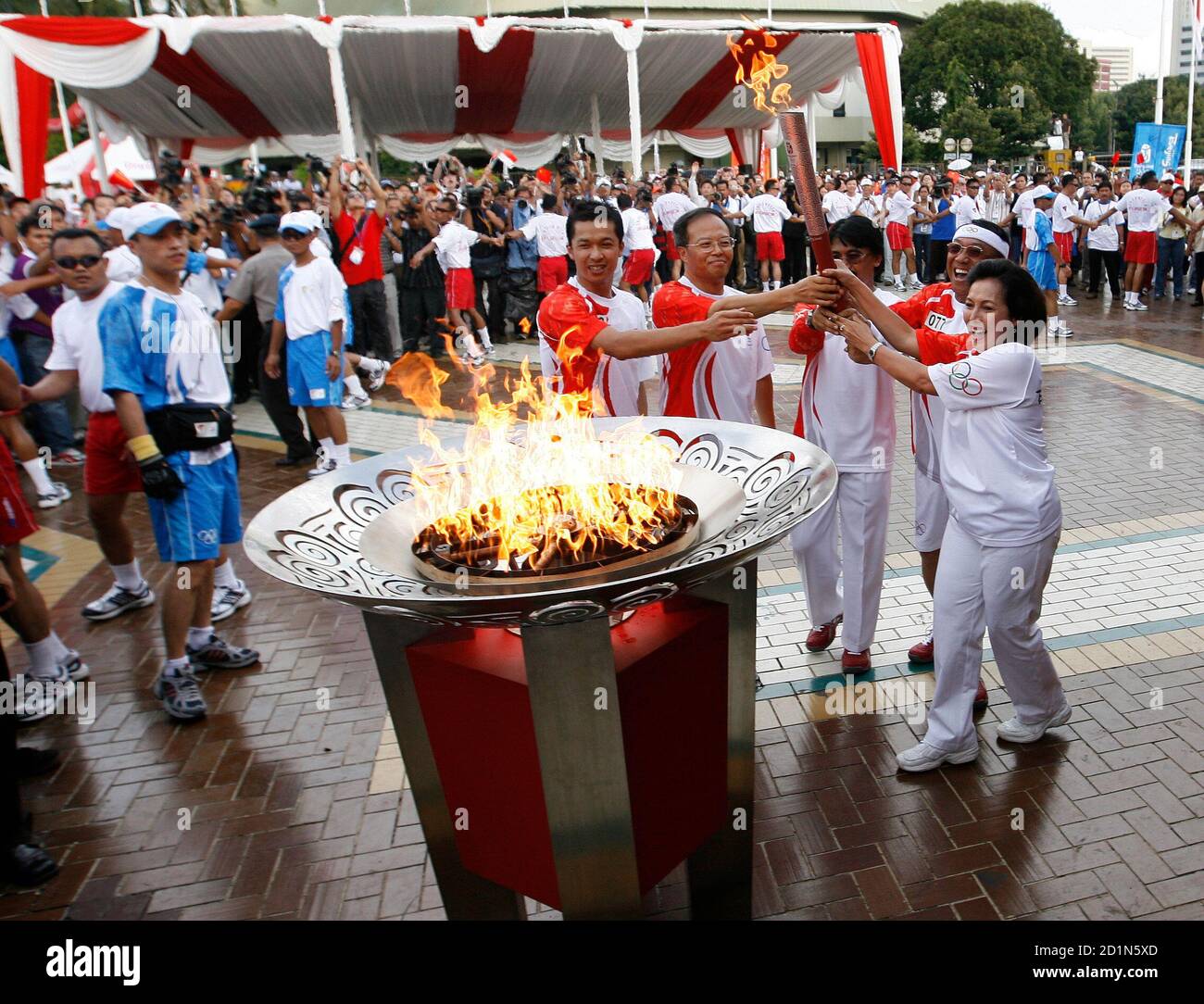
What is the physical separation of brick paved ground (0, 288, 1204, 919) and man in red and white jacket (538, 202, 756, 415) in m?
1.55

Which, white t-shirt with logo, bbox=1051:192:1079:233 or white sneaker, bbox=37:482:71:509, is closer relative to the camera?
white sneaker, bbox=37:482:71:509

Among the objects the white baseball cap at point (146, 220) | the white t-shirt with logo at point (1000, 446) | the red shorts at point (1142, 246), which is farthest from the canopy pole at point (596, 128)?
the white t-shirt with logo at point (1000, 446)

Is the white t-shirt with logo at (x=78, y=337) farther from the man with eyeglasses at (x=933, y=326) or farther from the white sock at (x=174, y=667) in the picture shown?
the man with eyeglasses at (x=933, y=326)

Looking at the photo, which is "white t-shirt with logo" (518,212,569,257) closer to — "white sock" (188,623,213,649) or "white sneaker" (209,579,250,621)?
"white sneaker" (209,579,250,621)

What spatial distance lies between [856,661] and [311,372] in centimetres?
472

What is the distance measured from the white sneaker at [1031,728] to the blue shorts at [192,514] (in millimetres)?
3490

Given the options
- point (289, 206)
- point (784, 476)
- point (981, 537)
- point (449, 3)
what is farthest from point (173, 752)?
point (449, 3)

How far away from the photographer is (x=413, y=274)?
11.8m

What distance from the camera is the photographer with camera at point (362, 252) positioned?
10373 mm

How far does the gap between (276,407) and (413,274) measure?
4.63 m

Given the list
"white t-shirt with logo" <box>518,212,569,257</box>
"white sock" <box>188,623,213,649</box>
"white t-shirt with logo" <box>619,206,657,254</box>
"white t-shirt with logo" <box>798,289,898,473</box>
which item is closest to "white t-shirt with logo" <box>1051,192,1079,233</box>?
"white t-shirt with logo" <box>619,206,657,254</box>

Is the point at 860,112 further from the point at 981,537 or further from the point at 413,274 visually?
the point at 981,537

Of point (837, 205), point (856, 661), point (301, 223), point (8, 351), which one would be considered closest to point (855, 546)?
point (856, 661)

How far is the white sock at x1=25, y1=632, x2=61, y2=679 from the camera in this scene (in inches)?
172
